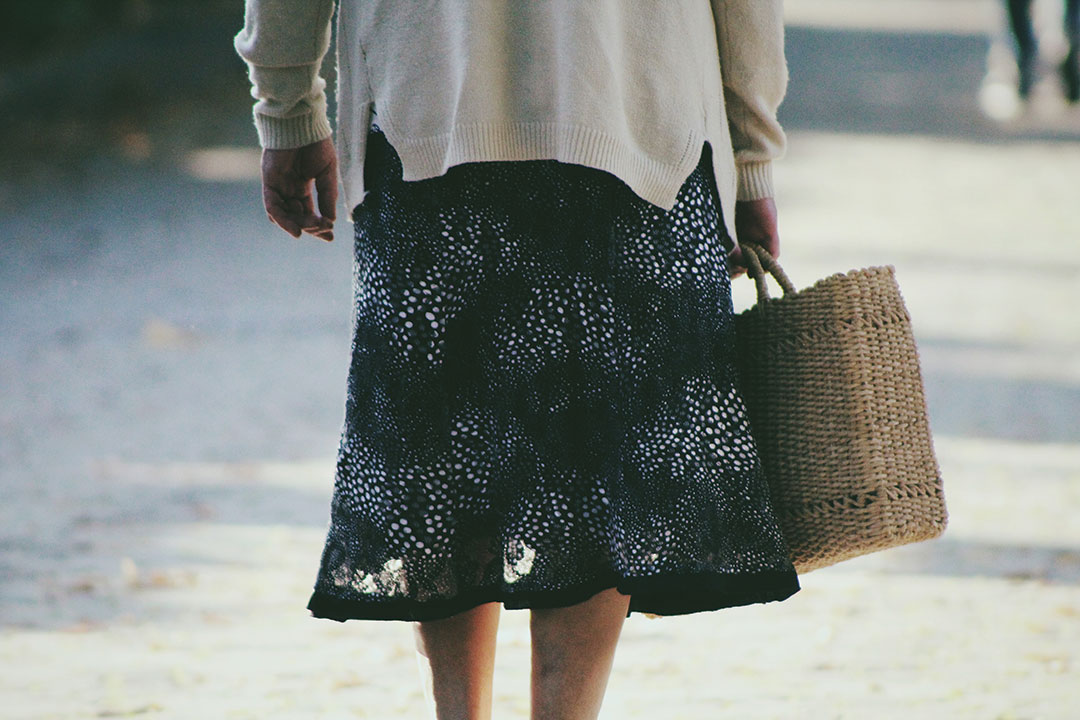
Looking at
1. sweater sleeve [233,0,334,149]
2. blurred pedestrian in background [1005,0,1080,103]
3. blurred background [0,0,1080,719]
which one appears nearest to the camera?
sweater sleeve [233,0,334,149]

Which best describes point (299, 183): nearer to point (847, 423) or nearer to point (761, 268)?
point (761, 268)

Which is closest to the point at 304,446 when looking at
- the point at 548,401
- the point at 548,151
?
the point at 548,401

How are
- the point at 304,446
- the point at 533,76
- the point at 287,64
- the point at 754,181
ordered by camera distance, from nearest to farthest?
the point at 533,76
the point at 287,64
the point at 754,181
the point at 304,446

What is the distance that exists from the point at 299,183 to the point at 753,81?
0.64 m

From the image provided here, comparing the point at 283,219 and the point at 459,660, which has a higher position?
the point at 283,219

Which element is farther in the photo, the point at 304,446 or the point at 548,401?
the point at 304,446

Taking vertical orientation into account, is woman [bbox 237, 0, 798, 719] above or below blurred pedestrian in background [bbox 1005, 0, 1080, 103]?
above

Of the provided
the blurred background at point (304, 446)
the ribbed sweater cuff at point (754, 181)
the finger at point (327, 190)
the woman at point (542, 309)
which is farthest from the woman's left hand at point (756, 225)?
the blurred background at point (304, 446)

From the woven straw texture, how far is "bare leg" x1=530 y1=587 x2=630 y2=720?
277 mm

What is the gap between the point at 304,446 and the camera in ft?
14.1

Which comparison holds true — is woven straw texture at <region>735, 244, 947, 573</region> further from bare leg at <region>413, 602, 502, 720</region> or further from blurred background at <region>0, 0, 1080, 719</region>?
blurred background at <region>0, 0, 1080, 719</region>

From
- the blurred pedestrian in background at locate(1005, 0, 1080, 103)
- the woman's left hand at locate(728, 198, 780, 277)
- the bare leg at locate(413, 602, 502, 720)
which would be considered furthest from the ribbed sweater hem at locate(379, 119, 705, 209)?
the blurred pedestrian in background at locate(1005, 0, 1080, 103)

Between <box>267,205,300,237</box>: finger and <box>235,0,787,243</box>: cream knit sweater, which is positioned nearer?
<box>235,0,787,243</box>: cream knit sweater

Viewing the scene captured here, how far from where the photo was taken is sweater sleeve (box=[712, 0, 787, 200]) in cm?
172
